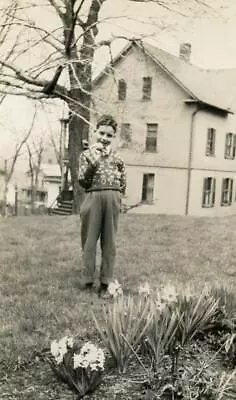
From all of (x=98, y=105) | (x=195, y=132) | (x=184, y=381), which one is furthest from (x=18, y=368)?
(x=195, y=132)

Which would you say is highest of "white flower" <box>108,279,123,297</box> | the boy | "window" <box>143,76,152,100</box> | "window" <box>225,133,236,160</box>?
"window" <box>143,76,152,100</box>

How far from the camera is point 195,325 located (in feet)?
12.6

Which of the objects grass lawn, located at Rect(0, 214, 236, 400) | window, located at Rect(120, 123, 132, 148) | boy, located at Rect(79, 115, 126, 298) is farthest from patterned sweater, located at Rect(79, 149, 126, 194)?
window, located at Rect(120, 123, 132, 148)

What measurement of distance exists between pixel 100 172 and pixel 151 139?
68.8ft

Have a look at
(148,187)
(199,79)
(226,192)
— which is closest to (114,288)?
(148,187)

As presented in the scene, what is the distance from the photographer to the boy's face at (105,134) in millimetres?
5320

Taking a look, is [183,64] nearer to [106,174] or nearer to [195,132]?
[195,132]

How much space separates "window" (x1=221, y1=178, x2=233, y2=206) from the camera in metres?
28.2

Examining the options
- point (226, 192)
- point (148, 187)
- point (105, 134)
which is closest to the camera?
point (105, 134)

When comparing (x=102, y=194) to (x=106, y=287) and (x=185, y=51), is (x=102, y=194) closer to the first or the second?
(x=106, y=287)

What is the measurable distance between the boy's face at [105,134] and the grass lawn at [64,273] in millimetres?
1501

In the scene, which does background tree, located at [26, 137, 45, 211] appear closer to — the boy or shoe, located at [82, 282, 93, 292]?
shoe, located at [82, 282, 93, 292]

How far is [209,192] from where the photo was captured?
2655cm

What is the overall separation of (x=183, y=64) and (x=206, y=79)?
1.72 meters
